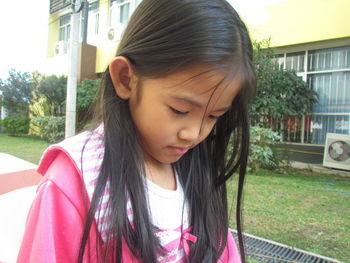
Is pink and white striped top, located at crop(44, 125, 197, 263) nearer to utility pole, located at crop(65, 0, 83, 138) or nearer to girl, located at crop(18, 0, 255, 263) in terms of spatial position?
girl, located at crop(18, 0, 255, 263)

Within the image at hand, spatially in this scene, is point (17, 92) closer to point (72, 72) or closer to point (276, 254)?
point (72, 72)

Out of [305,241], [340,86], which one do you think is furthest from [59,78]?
[305,241]

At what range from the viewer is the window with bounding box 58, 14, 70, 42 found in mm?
14477

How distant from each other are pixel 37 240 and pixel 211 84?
1.61 feet

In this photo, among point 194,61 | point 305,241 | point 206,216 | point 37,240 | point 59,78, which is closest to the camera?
point 37,240

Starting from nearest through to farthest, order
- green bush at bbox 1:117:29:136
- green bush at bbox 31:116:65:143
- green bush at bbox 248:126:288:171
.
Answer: green bush at bbox 248:126:288:171, green bush at bbox 31:116:65:143, green bush at bbox 1:117:29:136

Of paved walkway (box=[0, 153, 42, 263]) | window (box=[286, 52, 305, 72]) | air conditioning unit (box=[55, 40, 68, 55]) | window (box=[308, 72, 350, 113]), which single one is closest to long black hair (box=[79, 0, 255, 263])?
paved walkway (box=[0, 153, 42, 263])

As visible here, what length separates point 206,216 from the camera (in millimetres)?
1018

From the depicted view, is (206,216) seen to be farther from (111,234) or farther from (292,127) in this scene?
(292,127)

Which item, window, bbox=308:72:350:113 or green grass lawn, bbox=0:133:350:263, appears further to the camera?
window, bbox=308:72:350:113

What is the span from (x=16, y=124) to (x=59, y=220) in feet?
44.5

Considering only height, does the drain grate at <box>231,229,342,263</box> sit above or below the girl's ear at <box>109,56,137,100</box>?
below

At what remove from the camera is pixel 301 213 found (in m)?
3.28

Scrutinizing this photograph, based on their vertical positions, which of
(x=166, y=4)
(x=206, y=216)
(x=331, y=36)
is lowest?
(x=206, y=216)
